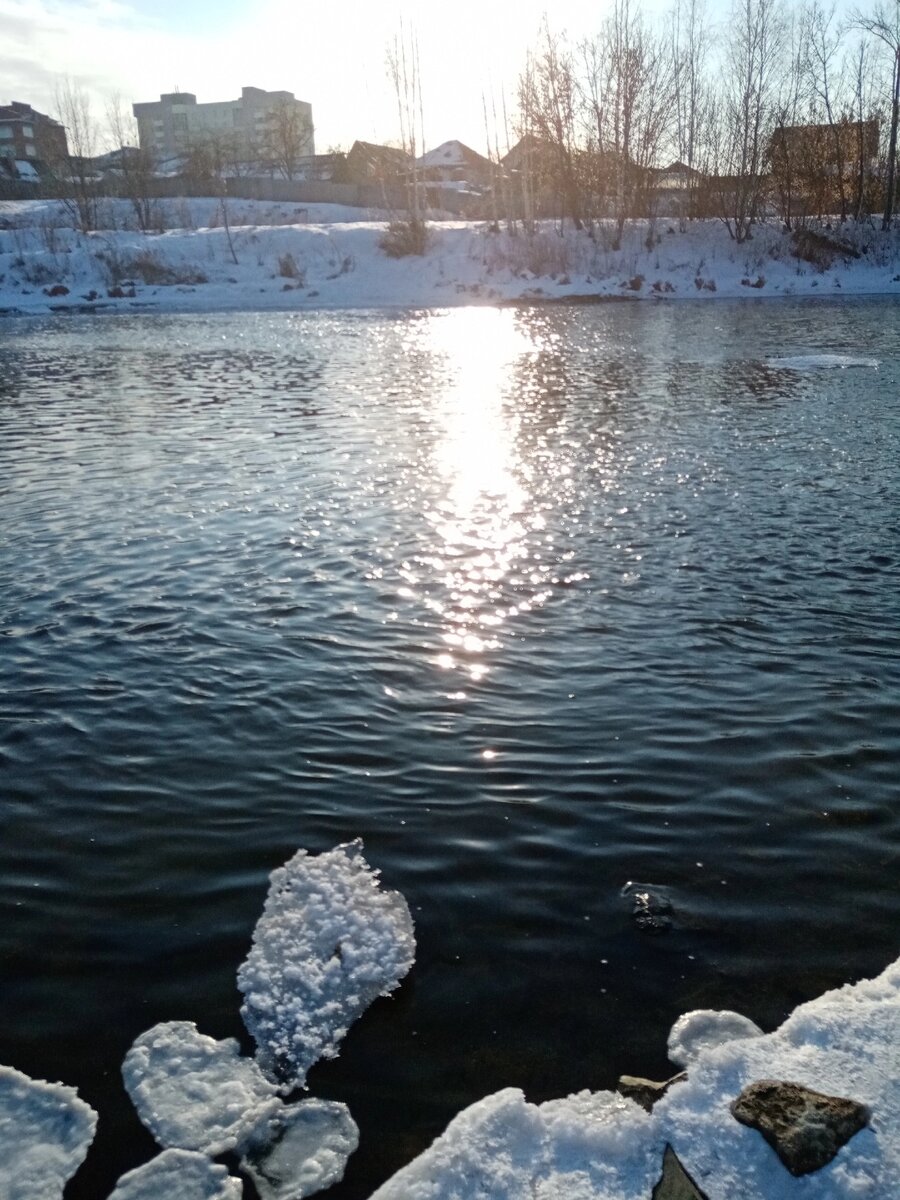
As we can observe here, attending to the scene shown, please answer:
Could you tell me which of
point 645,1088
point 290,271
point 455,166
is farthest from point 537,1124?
point 455,166

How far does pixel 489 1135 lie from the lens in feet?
11.4

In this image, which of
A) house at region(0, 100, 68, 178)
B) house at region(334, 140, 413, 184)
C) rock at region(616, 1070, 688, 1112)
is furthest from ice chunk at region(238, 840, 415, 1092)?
house at region(0, 100, 68, 178)

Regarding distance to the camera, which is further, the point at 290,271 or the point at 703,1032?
the point at 290,271

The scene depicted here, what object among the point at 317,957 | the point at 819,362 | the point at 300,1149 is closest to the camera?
the point at 300,1149

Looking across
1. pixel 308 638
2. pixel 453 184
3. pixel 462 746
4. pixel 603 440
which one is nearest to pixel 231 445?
pixel 603 440

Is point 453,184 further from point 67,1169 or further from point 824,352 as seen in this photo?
point 67,1169

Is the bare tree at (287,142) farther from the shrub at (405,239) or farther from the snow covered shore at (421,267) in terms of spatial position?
the shrub at (405,239)

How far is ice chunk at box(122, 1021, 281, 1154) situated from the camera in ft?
11.8

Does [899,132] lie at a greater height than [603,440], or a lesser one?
greater

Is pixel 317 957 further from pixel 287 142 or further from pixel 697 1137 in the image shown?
pixel 287 142

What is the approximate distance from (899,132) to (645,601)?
5950cm

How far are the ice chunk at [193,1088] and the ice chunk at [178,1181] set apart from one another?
6 centimetres

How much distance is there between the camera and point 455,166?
104500mm

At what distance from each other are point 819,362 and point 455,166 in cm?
9269
